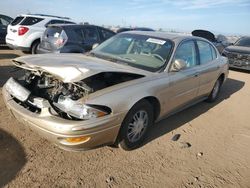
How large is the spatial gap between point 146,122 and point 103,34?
599 cm

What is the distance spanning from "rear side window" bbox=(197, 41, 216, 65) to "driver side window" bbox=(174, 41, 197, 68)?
0.31 metres

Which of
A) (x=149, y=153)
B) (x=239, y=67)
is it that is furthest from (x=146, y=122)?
(x=239, y=67)

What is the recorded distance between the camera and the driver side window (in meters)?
4.20

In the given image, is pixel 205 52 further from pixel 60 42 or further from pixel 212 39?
pixel 212 39

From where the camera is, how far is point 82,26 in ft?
27.1

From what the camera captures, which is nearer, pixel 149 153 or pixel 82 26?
pixel 149 153

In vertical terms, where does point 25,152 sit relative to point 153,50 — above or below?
below

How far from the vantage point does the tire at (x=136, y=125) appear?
3260 millimetres

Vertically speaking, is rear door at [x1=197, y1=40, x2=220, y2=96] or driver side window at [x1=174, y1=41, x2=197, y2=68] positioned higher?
driver side window at [x1=174, y1=41, x2=197, y2=68]

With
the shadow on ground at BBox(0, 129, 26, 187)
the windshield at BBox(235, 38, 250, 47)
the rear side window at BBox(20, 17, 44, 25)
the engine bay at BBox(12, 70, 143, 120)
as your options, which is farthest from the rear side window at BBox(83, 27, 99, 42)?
the windshield at BBox(235, 38, 250, 47)

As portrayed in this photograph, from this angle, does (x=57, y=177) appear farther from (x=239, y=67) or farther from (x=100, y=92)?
(x=239, y=67)

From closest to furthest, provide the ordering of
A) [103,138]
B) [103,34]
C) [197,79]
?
[103,138] < [197,79] < [103,34]

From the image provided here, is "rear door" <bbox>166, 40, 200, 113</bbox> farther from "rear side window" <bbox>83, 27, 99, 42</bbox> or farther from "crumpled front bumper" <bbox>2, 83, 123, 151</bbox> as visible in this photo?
"rear side window" <bbox>83, 27, 99, 42</bbox>

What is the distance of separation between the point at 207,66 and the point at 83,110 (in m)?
3.20
